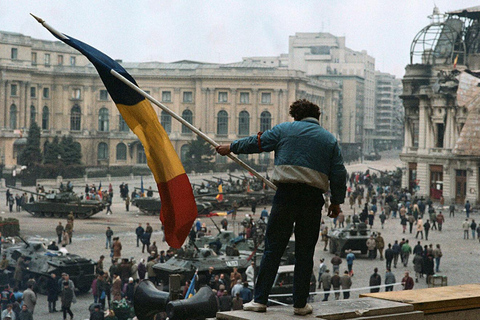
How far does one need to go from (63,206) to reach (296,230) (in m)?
42.4

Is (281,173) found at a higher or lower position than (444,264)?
higher

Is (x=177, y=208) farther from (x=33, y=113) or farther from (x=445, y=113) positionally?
(x=33, y=113)

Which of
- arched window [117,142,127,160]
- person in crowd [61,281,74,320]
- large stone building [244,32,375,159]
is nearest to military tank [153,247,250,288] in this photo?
person in crowd [61,281,74,320]

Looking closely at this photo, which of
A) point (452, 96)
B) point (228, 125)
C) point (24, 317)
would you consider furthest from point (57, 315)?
point (228, 125)

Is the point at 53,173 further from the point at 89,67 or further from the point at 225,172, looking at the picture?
the point at 89,67

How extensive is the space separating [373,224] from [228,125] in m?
60.8

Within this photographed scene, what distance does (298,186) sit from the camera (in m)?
6.36

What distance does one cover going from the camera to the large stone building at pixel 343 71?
14562cm

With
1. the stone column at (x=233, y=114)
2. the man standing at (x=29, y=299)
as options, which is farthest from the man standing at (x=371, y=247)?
the stone column at (x=233, y=114)

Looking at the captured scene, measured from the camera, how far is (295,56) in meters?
151

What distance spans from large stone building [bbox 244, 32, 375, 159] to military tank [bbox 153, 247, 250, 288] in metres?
110

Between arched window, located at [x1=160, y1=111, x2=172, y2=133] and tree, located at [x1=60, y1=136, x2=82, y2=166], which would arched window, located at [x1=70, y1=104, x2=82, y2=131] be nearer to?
arched window, located at [x1=160, y1=111, x2=172, y2=133]

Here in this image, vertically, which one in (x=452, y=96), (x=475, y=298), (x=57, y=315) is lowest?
(x=57, y=315)

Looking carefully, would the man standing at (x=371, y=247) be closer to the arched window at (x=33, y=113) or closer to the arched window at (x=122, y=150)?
the arched window at (x=122, y=150)
